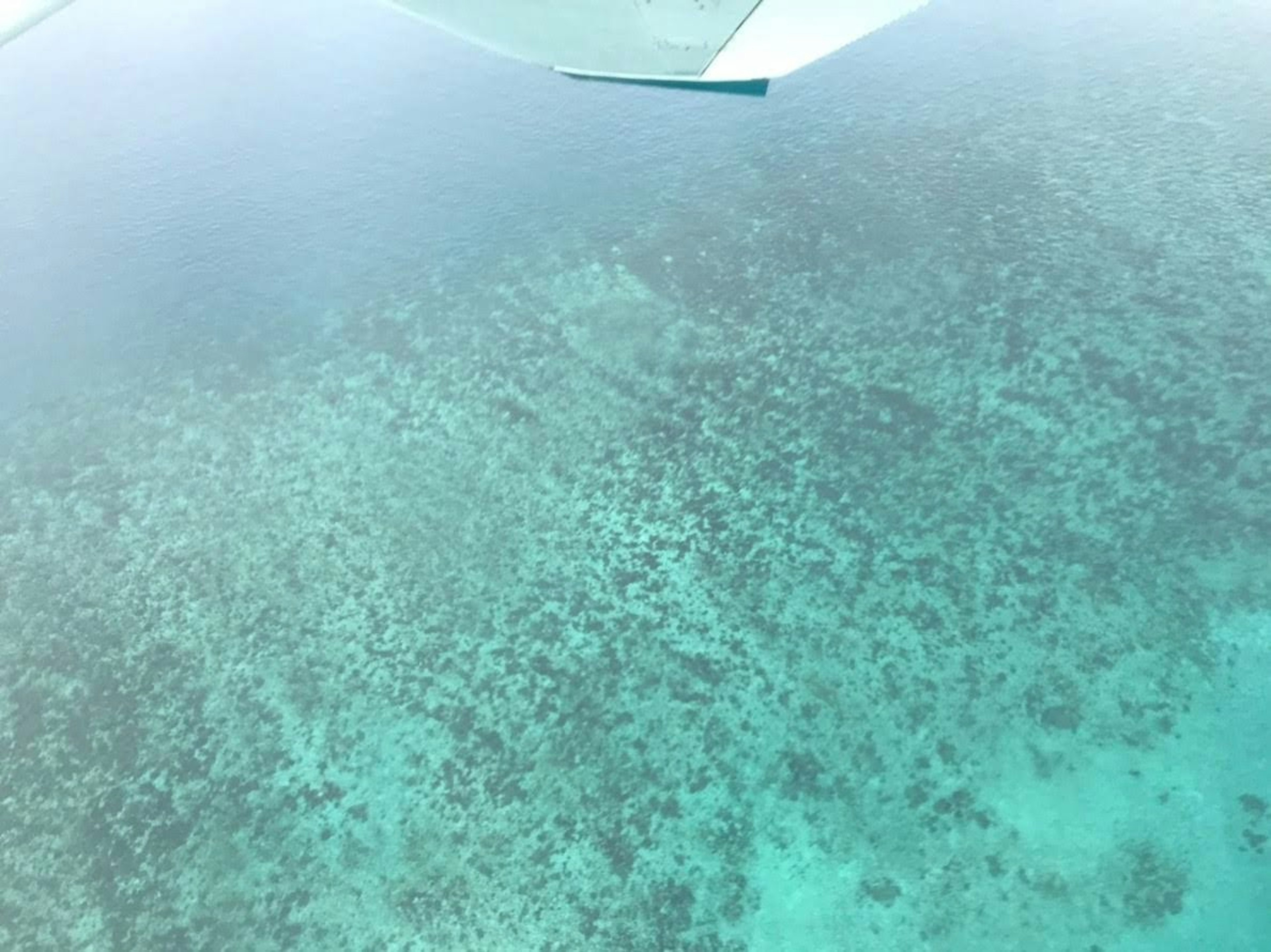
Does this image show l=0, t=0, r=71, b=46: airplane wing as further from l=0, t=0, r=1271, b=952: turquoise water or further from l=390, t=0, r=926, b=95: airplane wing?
l=390, t=0, r=926, b=95: airplane wing

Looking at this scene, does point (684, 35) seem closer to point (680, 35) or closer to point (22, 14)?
point (680, 35)

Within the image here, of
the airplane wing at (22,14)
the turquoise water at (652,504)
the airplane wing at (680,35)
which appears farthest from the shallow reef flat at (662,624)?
the airplane wing at (22,14)

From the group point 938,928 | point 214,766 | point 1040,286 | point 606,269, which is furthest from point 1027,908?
point 606,269

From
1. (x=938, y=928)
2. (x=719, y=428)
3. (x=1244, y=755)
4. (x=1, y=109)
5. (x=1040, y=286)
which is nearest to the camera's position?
(x=938, y=928)

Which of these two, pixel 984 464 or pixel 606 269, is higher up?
pixel 606 269

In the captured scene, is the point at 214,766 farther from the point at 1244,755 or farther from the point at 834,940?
the point at 1244,755

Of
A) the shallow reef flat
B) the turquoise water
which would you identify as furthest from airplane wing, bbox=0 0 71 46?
the shallow reef flat
